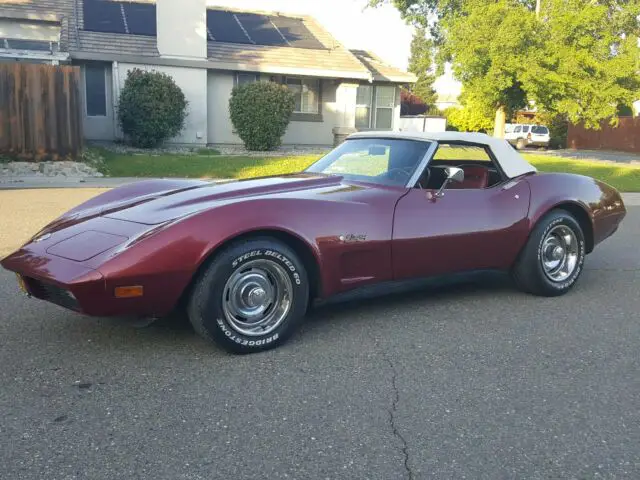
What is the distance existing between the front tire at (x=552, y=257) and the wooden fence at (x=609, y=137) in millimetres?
35478

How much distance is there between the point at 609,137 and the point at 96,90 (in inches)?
1213

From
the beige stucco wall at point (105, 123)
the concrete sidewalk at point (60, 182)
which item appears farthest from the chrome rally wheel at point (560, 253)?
the beige stucco wall at point (105, 123)

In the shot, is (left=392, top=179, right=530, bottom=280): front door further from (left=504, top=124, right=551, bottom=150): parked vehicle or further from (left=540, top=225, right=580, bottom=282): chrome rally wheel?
(left=504, top=124, right=551, bottom=150): parked vehicle

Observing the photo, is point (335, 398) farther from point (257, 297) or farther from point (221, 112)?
point (221, 112)

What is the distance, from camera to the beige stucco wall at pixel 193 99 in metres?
20.8

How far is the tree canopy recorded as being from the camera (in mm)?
20422

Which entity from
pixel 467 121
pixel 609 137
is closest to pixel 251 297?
pixel 467 121

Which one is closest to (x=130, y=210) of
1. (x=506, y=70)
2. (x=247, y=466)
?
(x=247, y=466)

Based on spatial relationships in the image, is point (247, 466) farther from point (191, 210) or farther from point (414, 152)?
point (414, 152)

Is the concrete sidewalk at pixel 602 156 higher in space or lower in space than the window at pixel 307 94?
lower

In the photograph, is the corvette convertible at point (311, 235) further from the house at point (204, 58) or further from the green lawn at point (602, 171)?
the house at point (204, 58)

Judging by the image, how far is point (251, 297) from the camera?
3789 millimetres

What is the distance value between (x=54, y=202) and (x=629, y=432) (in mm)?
9595

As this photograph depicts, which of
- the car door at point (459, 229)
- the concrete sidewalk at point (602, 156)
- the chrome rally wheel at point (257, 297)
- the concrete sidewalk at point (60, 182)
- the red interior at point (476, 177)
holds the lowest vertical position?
the concrete sidewalk at point (60, 182)
